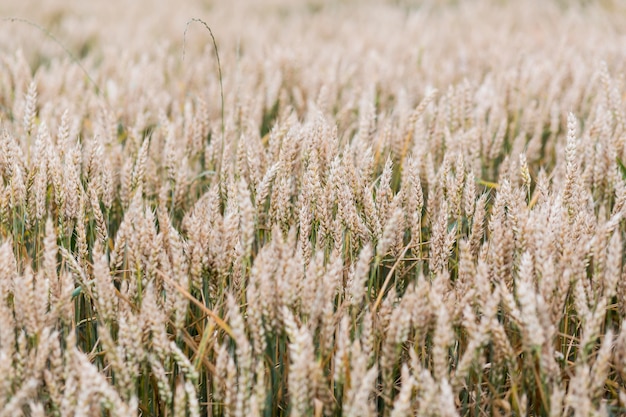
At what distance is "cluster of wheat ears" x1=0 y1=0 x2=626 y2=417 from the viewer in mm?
1125

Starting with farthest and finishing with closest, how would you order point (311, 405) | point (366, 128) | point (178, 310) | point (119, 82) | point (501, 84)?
1. point (119, 82)
2. point (501, 84)
3. point (366, 128)
4. point (178, 310)
5. point (311, 405)

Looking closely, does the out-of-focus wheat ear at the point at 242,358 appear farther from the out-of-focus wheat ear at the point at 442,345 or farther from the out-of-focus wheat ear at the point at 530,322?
the out-of-focus wheat ear at the point at 530,322

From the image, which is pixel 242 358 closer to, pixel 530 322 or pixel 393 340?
pixel 393 340

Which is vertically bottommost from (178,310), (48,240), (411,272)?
(411,272)

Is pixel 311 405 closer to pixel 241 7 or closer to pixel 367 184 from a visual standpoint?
pixel 367 184

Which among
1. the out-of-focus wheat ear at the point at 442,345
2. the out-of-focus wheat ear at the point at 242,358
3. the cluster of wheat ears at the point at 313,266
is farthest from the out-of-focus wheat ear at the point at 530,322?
the out-of-focus wheat ear at the point at 242,358

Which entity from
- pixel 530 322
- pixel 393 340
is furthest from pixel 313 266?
pixel 530 322

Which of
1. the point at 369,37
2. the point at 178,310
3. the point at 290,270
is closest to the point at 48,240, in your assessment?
the point at 178,310

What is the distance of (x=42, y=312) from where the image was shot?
45.9 inches

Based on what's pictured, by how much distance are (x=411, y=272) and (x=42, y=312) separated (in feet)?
3.25

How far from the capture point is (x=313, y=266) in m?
1.20

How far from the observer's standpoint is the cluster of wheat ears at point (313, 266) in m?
1.12

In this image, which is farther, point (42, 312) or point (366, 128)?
point (366, 128)

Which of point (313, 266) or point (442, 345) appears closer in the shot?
point (442, 345)
